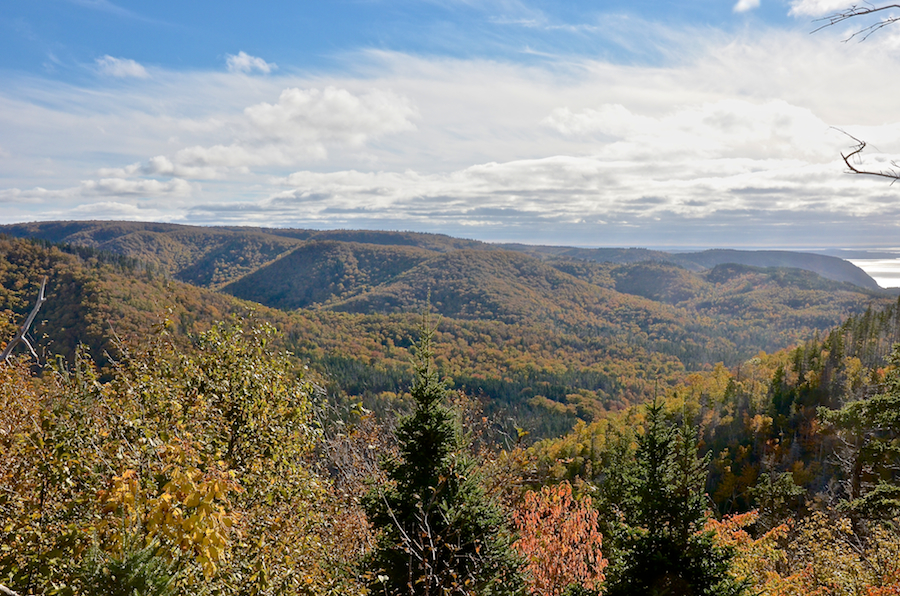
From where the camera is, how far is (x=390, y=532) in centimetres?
910

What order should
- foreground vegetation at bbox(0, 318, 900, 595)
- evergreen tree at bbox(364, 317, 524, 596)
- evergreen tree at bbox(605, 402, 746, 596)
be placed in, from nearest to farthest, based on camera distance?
foreground vegetation at bbox(0, 318, 900, 595)
evergreen tree at bbox(605, 402, 746, 596)
evergreen tree at bbox(364, 317, 524, 596)

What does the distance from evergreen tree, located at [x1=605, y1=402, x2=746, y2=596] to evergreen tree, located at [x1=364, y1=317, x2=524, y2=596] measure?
2130 mm

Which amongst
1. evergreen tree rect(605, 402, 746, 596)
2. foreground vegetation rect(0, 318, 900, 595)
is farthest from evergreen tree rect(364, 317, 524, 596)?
evergreen tree rect(605, 402, 746, 596)

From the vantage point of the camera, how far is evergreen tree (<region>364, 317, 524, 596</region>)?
348 inches

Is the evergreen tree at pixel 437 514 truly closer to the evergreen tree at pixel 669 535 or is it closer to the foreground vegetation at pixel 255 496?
the foreground vegetation at pixel 255 496

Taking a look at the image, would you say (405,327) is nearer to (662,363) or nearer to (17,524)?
(662,363)

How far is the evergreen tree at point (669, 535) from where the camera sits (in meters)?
7.55

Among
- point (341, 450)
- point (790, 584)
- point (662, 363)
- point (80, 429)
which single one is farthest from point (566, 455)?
point (662, 363)

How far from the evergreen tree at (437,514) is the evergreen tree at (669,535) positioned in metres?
2.13

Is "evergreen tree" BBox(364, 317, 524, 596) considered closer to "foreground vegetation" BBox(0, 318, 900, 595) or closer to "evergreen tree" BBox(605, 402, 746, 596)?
"foreground vegetation" BBox(0, 318, 900, 595)

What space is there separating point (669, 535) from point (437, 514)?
4057mm

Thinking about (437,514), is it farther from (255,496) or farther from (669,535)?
(669,535)

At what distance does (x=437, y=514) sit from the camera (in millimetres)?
9164

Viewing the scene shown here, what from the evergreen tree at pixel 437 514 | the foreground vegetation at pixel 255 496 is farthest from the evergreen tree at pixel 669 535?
the evergreen tree at pixel 437 514
